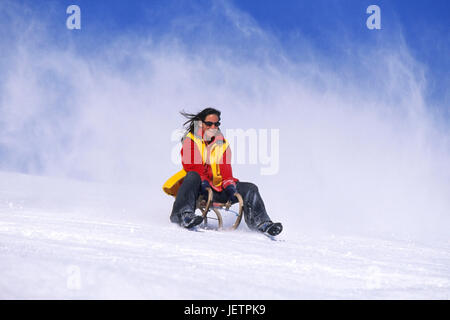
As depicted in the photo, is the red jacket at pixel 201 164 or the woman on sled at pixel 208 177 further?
the red jacket at pixel 201 164

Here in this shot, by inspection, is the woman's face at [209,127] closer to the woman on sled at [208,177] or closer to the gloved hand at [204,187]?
the woman on sled at [208,177]

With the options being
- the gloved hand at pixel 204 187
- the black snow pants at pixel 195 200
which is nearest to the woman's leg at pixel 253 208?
the black snow pants at pixel 195 200

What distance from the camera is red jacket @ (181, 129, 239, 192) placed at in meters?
5.14

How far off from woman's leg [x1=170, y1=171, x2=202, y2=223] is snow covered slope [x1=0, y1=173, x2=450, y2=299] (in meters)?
0.27

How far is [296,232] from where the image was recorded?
5699 millimetres

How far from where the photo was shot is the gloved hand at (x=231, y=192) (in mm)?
5133

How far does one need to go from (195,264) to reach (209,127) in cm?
257

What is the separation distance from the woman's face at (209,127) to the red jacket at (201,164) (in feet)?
0.46

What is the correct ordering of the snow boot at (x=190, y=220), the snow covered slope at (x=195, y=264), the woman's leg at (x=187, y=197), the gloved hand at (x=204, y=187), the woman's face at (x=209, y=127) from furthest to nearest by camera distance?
the woman's face at (x=209, y=127) < the gloved hand at (x=204, y=187) < the woman's leg at (x=187, y=197) < the snow boot at (x=190, y=220) < the snow covered slope at (x=195, y=264)

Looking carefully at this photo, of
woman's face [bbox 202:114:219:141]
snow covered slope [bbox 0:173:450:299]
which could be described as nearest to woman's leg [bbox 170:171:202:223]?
snow covered slope [bbox 0:173:450:299]

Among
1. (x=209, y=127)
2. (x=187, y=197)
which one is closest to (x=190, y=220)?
(x=187, y=197)

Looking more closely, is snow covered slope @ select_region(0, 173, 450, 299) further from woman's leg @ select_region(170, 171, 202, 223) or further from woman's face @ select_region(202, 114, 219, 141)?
woman's face @ select_region(202, 114, 219, 141)
